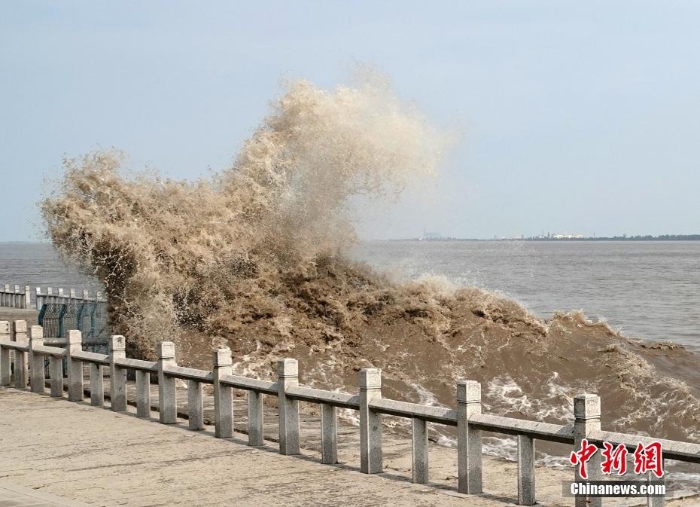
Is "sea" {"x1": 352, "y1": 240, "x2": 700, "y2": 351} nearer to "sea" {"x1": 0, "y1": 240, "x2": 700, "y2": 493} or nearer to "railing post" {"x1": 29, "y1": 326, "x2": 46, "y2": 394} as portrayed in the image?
"sea" {"x1": 0, "y1": 240, "x2": 700, "y2": 493}

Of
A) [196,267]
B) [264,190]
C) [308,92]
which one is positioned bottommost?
[196,267]

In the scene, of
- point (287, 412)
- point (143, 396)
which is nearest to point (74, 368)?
point (143, 396)

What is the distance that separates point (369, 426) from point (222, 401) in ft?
8.39

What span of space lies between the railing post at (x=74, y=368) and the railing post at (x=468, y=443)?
731cm

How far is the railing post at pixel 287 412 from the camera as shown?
1153 centimetres

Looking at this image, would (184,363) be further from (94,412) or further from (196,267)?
(94,412)

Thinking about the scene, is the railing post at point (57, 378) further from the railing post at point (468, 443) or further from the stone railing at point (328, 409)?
the railing post at point (468, 443)

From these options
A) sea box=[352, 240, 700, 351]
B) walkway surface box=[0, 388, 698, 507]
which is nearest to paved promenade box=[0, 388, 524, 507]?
walkway surface box=[0, 388, 698, 507]

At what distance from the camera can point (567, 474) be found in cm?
1062

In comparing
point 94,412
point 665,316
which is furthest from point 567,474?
point 665,316

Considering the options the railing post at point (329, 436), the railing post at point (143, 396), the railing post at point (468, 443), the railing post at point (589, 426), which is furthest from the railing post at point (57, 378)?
the railing post at point (589, 426)

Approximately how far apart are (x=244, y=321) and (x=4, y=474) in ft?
32.6

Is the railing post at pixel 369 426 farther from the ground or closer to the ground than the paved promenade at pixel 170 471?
farther from the ground

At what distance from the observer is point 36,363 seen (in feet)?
53.7
